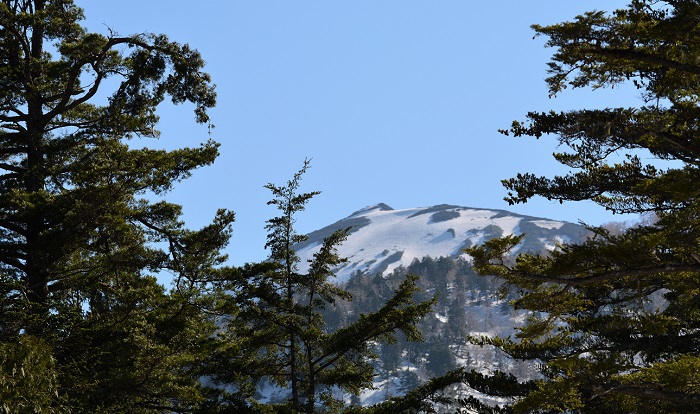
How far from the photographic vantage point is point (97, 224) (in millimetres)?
14062

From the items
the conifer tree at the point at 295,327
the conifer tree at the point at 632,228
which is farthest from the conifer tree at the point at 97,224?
the conifer tree at the point at 632,228

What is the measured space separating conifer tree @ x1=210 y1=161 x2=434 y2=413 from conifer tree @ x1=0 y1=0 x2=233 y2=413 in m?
1.82

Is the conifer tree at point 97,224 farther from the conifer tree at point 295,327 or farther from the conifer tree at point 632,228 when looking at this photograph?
the conifer tree at point 632,228

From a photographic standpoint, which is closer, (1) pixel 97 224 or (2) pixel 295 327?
(1) pixel 97 224

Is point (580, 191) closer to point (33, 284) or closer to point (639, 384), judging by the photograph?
point (639, 384)

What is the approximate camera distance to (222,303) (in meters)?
16.5

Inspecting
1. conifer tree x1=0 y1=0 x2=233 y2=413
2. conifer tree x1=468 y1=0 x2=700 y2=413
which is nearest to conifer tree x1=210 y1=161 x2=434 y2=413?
conifer tree x1=0 y1=0 x2=233 y2=413

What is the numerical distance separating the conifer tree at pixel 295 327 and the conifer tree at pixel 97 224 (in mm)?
1820

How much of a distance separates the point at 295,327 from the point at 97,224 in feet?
22.2

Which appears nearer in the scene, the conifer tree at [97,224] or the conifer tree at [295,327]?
the conifer tree at [97,224]

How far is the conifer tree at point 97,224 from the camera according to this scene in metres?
13.6

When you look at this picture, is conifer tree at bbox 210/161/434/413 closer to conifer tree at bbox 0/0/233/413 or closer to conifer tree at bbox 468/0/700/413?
conifer tree at bbox 0/0/233/413

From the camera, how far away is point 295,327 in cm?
1895

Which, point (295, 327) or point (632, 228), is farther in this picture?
point (295, 327)
